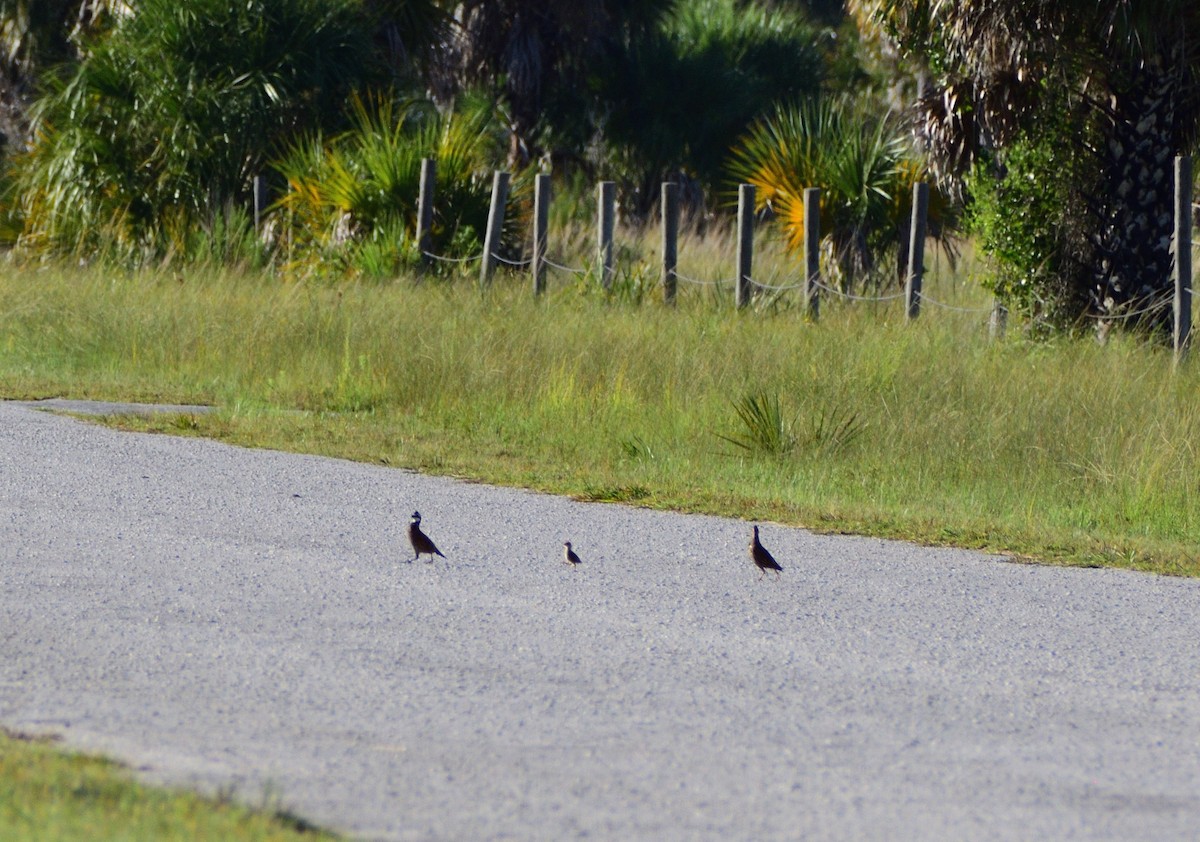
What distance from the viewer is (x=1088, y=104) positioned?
14.9 m

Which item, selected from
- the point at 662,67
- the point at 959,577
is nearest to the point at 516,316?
the point at 959,577

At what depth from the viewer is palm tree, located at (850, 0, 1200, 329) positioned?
14.0m

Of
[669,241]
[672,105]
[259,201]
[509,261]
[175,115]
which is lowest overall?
[509,261]

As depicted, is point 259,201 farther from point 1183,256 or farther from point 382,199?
point 1183,256

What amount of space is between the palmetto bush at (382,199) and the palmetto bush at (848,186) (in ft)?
10.2

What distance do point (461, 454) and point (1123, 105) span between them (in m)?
6.89

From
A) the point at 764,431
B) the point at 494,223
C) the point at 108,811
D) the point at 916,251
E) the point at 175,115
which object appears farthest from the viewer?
the point at 175,115

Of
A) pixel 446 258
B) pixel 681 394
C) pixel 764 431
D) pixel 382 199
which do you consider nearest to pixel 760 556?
pixel 764 431

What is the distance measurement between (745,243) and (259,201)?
679cm

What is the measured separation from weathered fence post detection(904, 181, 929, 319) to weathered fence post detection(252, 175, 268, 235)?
782 centimetres

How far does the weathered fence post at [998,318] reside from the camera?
15.2 m

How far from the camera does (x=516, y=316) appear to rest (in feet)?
49.3

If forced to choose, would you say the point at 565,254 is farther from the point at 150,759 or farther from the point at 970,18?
the point at 150,759

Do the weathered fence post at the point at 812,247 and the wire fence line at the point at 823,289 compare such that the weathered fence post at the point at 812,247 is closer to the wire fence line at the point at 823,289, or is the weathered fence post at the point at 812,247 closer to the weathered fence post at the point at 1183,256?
the wire fence line at the point at 823,289
